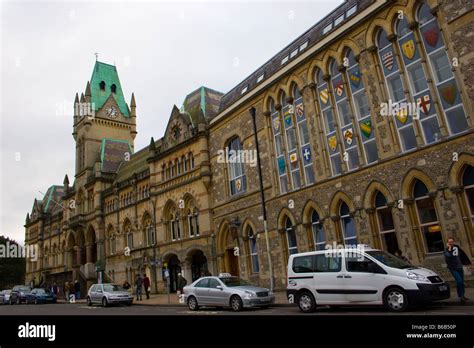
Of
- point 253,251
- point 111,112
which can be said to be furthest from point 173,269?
point 111,112

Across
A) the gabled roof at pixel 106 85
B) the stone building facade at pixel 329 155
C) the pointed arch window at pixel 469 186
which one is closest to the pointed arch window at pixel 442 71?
the stone building facade at pixel 329 155

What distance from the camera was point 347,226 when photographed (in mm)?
18938

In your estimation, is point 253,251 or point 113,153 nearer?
point 253,251

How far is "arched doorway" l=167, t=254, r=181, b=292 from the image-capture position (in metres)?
31.8

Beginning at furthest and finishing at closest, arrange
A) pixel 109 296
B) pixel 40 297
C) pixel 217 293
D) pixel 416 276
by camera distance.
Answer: pixel 40 297, pixel 109 296, pixel 217 293, pixel 416 276

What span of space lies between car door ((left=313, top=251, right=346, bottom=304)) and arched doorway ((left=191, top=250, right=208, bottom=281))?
57.0ft

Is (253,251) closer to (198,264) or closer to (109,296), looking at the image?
(198,264)

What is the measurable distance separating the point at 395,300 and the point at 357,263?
1554 millimetres

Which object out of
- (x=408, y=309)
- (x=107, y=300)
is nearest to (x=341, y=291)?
(x=408, y=309)

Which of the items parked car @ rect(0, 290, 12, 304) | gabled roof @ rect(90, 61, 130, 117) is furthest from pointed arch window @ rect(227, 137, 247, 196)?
gabled roof @ rect(90, 61, 130, 117)

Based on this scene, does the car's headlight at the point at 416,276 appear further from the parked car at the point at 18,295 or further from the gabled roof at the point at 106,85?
the gabled roof at the point at 106,85

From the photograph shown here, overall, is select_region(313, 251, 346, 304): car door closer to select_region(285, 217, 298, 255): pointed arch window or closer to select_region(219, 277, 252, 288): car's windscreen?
select_region(219, 277, 252, 288): car's windscreen

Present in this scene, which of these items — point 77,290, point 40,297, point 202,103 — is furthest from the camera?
point 77,290

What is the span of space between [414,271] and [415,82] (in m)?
9.18
